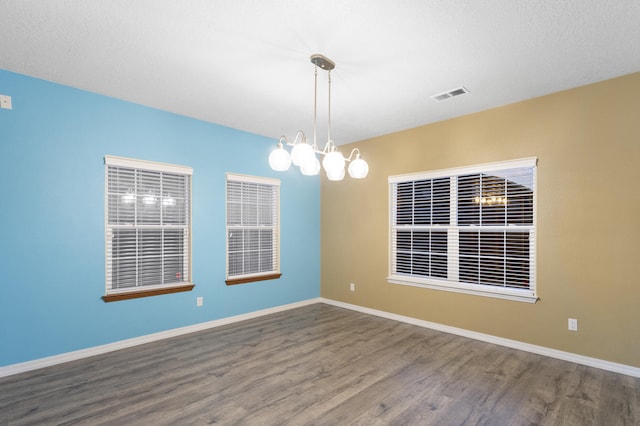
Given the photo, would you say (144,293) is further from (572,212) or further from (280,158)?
(572,212)

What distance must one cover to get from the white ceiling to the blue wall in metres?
0.28

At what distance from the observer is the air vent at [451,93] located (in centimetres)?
340

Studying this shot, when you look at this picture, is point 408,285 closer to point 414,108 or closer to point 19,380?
point 414,108

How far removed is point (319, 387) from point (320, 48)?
2925mm

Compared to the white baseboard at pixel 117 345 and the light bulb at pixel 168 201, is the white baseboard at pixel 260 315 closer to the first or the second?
the white baseboard at pixel 117 345

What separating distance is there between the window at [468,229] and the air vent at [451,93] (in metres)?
1.02

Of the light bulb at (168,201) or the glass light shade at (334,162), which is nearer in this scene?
the glass light shade at (334,162)

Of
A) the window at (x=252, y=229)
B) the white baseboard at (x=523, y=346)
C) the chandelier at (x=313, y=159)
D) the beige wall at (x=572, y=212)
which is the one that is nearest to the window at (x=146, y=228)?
the window at (x=252, y=229)

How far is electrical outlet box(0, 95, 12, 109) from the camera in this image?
3014mm

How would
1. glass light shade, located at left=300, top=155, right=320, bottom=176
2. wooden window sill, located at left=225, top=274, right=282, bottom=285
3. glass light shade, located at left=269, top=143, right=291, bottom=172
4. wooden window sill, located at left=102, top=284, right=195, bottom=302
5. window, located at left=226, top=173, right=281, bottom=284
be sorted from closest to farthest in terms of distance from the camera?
1. glass light shade, located at left=300, top=155, right=320, bottom=176
2. glass light shade, located at left=269, top=143, right=291, bottom=172
3. wooden window sill, located at left=102, top=284, right=195, bottom=302
4. wooden window sill, located at left=225, top=274, right=282, bottom=285
5. window, located at left=226, top=173, right=281, bottom=284

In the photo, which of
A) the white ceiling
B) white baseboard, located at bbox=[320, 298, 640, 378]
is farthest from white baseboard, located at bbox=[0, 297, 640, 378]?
the white ceiling

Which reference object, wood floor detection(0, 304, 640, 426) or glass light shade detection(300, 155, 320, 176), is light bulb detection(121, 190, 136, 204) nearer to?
wood floor detection(0, 304, 640, 426)

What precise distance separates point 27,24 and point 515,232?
5.01 metres

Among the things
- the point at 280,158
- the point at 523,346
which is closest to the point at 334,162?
the point at 280,158
